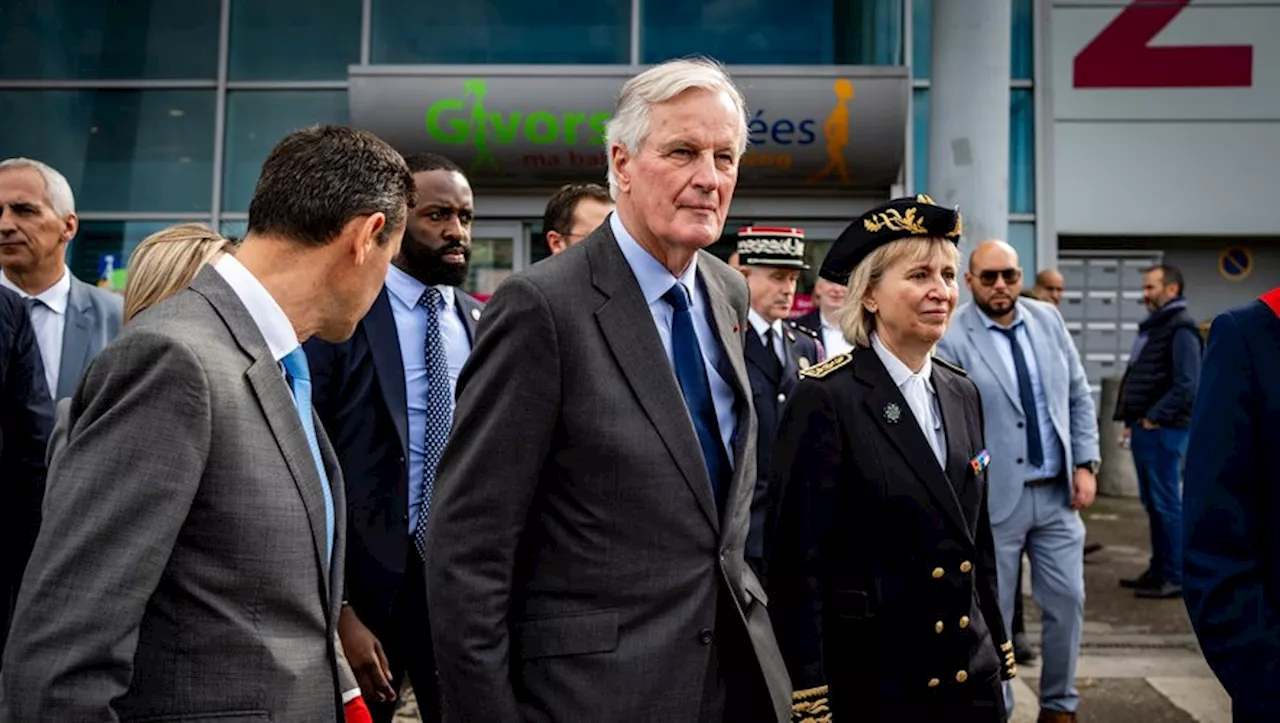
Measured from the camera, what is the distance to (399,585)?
292cm

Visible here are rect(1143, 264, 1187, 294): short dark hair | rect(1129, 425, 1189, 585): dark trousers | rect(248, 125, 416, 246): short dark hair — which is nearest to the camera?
rect(248, 125, 416, 246): short dark hair

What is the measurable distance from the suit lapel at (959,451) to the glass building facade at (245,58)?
795 cm

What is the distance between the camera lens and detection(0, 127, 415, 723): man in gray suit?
1400 mm

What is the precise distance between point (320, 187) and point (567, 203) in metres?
2.45

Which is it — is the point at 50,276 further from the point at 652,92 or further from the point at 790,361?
the point at 790,361

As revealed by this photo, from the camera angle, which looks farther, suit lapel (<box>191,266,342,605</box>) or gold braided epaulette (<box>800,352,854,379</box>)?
gold braided epaulette (<box>800,352,854,379</box>)

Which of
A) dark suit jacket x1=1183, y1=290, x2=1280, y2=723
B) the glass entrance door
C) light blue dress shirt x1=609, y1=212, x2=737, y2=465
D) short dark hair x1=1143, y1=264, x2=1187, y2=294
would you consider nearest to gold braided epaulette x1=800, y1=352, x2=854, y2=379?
light blue dress shirt x1=609, y1=212, x2=737, y2=465

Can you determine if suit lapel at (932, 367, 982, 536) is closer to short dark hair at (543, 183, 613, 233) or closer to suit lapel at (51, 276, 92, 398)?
short dark hair at (543, 183, 613, 233)

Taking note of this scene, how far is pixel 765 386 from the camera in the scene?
15.7 ft

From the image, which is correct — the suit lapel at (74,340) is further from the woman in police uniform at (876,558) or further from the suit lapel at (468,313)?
the woman in police uniform at (876,558)

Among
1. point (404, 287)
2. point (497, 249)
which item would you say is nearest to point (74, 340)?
point (404, 287)

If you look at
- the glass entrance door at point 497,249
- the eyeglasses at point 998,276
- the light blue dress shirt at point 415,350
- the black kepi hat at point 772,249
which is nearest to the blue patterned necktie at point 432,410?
the light blue dress shirt at point 415,350

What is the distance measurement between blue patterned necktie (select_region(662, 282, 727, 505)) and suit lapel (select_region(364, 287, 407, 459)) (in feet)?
3.68

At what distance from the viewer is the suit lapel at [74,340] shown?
3.79 metres
